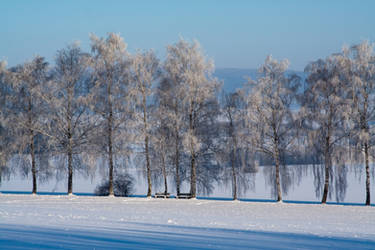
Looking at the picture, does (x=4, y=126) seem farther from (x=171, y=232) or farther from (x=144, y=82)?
(x=171, y=232)

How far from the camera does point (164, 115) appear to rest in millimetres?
27969

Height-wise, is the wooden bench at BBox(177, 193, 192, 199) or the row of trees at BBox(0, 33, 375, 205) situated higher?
the row of trees at BBox(0, 33, 375, 205)

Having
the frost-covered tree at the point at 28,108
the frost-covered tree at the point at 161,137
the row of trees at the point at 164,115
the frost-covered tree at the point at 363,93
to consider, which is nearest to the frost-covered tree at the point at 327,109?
the row of trees at the point at 164,115

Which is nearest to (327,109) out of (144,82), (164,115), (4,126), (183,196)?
(164,115)

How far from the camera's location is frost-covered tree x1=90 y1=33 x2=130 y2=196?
27719 millimetres

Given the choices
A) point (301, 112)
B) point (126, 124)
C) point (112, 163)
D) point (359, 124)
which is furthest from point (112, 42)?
point (359, 124)

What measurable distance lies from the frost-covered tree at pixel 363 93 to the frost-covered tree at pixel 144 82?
11958 millimetres

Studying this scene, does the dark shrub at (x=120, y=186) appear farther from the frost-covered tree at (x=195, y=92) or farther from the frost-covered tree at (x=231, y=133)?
the frost-covered tree at (x=231, y=133)

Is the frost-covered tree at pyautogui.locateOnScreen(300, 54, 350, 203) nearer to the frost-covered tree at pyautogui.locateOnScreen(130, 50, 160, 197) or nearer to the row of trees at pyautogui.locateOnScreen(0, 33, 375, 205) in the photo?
the row of trees at pyautogui.locateOnScreen(0, 33, 375, 205)

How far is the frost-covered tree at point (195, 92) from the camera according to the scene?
91.1 feet

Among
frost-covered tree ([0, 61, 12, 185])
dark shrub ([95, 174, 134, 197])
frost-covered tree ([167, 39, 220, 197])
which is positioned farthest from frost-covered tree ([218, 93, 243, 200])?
frost-covered tree ([0, 61, 12, 185])

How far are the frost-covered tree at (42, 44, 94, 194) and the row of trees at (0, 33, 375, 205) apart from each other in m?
0.07

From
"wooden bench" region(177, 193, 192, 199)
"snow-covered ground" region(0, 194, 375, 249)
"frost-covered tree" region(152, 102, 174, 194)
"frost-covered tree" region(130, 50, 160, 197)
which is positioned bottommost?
"wooden bench" region(177, 193, 192, 199)

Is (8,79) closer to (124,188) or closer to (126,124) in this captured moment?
(126,124)
